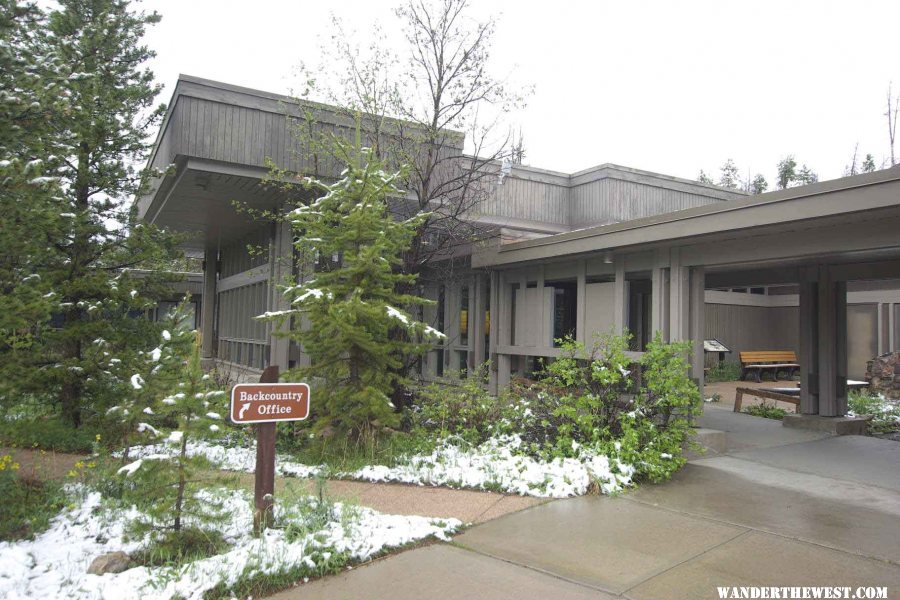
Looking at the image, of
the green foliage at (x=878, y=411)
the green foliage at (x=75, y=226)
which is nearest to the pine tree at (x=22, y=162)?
the green foliage at (x=75, y=226)

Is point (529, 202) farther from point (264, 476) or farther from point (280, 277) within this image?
point (264, 476)

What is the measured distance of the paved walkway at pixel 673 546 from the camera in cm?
394

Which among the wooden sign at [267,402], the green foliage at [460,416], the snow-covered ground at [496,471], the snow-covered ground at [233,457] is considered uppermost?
the wooden sign at [267,402]

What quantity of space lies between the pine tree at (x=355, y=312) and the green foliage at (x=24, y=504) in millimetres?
2490

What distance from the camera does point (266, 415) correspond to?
454cm

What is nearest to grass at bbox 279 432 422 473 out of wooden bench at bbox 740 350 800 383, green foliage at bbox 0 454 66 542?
green foliage at bbox 0 454 66 542

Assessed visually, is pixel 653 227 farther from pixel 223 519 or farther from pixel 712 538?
pixel 223 519

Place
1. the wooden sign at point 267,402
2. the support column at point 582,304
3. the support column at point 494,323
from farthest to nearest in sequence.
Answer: the support column at point 494,323 → the support column at point 582,304 → the wooden sign at point 267,402

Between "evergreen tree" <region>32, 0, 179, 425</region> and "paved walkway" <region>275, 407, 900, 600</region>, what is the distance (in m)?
5.65

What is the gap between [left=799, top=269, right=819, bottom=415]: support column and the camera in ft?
Answer: 33.5

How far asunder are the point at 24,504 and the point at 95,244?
13.9 feet

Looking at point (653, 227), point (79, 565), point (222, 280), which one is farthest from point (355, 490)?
point (222, 280)

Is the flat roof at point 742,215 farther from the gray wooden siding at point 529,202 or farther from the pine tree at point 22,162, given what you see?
the pine tree at point 22,162

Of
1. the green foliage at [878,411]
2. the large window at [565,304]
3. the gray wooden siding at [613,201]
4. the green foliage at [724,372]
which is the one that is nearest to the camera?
the green foliage at [878,411]
